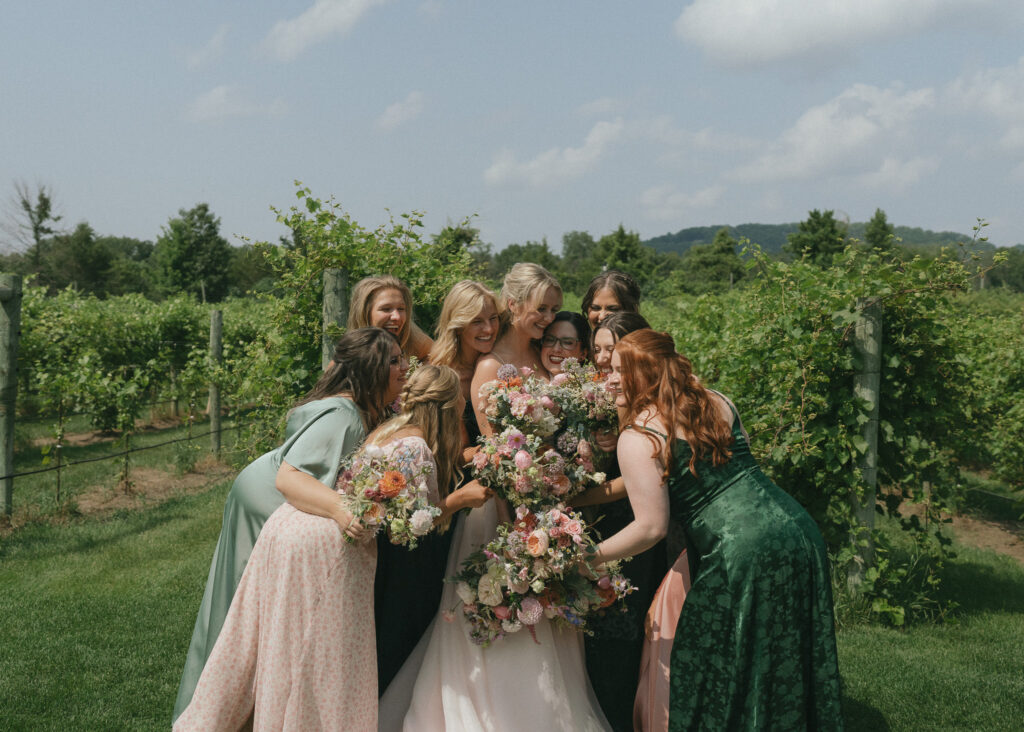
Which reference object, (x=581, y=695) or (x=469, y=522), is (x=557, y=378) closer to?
(x=469, y=522)

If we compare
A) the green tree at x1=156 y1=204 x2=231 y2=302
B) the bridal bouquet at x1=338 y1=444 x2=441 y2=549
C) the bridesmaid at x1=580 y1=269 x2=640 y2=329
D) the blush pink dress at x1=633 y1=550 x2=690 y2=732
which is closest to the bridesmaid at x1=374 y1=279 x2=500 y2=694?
the bridal bouquet at x1=338 y1=444 x2=441 y2=549

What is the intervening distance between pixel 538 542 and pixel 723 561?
74 cm

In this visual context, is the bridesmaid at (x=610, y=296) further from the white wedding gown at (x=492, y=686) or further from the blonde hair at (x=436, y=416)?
the white wedding gown at (x=492, y=686)

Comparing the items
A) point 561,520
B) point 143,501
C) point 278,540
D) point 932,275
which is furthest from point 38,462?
point 932,275

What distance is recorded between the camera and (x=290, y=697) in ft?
9.72

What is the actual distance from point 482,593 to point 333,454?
851 mm

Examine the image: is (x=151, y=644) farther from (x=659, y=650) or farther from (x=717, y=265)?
(x=717, y=265)

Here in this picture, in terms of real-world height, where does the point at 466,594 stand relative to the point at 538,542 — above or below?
below

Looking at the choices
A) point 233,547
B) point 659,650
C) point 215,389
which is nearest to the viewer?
point 659,650

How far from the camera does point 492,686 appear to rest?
3.21m

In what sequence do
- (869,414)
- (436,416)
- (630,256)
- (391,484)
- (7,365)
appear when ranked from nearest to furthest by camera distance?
(391,484) → (436,416) → (869,414) → (7,365) → (630,256)

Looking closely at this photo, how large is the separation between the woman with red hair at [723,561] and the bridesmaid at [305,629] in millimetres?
888

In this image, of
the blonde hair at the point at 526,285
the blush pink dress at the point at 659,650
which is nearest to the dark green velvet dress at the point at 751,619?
the blush pink dress at the point at 659,650

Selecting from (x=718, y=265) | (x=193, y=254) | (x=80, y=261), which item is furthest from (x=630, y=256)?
(x=80, y=261)
